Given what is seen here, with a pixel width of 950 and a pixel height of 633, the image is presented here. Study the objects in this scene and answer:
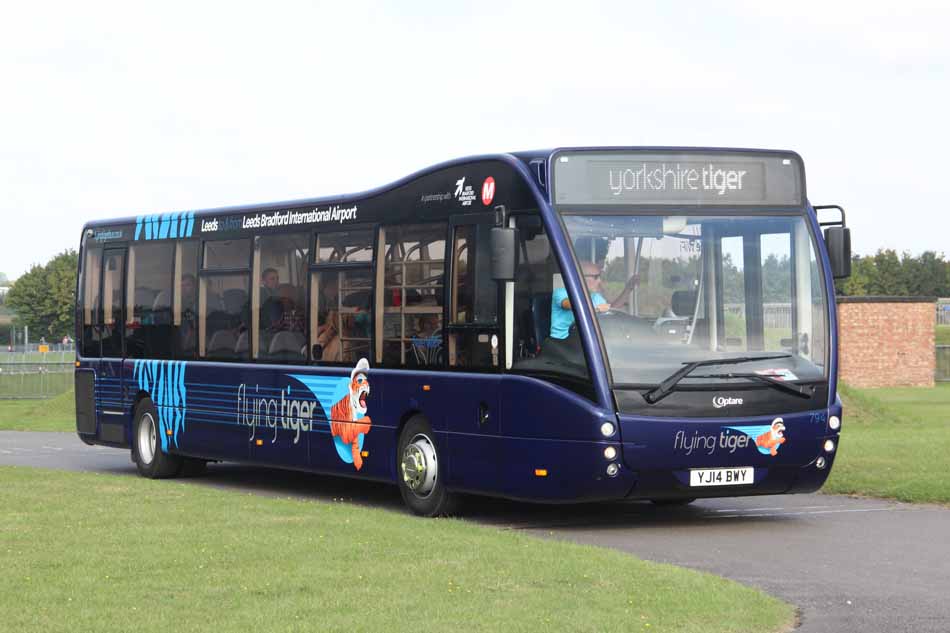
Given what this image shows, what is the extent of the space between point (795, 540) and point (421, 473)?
3517 mm

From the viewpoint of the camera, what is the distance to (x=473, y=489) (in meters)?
14.3

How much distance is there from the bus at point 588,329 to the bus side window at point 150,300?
12.9 ft

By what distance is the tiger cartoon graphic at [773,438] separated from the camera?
13.5 meters

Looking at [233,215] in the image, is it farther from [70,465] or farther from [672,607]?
[672,607]

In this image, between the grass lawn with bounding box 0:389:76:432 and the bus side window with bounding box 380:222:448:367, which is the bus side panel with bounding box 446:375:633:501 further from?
the grass lawn with bounding box 0:389:76:432

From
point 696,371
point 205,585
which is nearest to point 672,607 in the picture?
point 205,585

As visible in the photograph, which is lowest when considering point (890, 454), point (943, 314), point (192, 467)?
point (192, 467)

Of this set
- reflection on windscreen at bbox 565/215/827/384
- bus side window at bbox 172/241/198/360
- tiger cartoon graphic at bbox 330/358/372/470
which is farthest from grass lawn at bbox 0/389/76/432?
reflection on windscreen at bbox 565/215/827/384

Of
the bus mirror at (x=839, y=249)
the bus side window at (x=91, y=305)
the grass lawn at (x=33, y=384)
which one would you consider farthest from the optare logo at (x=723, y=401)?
the grass lawn at (x=33, y=384)

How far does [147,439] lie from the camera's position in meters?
20.4

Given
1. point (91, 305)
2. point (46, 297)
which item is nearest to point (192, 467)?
point (91, 305)

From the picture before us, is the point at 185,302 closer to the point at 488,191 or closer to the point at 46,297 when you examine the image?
the point at 488,191

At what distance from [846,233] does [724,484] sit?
2433mm

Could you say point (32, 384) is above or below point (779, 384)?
below
